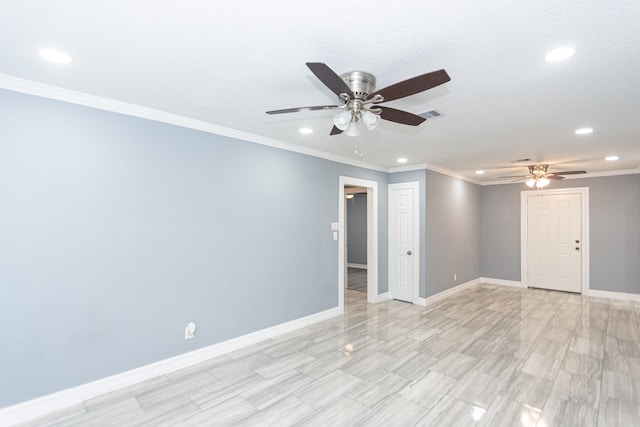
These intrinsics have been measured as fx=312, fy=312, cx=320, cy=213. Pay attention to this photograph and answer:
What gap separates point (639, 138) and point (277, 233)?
4.53 m

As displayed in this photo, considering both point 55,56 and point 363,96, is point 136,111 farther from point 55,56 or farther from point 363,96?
point 363,96

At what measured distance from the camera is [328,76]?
171 centimetres

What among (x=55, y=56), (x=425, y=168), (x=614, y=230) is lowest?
(x=614, y=230)

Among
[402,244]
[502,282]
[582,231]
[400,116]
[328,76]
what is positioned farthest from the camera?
[502,282]

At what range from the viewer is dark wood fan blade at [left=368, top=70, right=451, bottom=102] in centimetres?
165

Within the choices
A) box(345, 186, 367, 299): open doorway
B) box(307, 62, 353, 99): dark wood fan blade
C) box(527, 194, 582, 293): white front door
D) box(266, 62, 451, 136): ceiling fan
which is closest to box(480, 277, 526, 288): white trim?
box(527, 194, 582, 293): white front door

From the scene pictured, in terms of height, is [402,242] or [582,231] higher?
[582,231]

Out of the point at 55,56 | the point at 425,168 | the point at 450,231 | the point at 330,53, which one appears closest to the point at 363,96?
the point at 330,53

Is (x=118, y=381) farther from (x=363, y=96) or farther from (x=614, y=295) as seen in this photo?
(x=614, y=295)

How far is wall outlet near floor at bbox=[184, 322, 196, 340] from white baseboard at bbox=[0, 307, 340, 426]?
17 centimetres

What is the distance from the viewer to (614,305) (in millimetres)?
5641

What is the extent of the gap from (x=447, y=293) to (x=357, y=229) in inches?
158

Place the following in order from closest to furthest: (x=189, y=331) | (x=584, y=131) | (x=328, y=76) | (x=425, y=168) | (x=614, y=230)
Answer: (x=328, y=76) < (x=189, y=331) < (x=584, y=131) < (x=425, y=168) < (x=614, y=230)

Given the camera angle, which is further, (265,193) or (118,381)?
(265,193)
